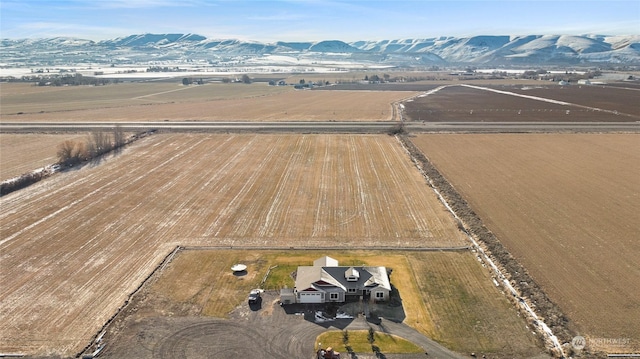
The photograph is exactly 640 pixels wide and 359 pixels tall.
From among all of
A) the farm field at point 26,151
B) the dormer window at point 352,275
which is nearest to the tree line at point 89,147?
the farm field at point 26,151

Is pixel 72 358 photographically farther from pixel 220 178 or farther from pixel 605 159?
pixel 605 159

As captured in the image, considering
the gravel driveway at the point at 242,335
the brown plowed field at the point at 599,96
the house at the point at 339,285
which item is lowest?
the gravel driveway at the point at 242,335

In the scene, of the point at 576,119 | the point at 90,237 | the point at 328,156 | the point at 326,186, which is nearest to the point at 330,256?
the point at 326,186

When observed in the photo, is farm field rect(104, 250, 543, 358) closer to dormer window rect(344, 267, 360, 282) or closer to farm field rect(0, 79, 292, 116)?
dormer window rect(344, 267, 360, 282)

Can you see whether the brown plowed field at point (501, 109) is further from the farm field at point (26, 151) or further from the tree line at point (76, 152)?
the farm field at point (26, 151)

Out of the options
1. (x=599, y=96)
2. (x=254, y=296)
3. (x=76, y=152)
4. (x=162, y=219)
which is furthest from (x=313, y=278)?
(x=599, y=96)

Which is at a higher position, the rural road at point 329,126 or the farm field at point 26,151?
the rural road at point 329,126

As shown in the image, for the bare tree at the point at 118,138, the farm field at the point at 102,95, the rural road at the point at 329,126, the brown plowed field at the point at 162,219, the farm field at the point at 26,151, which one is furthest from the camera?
the farm field at the point at 102,95
